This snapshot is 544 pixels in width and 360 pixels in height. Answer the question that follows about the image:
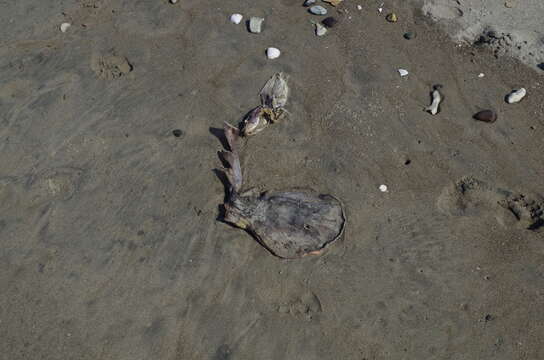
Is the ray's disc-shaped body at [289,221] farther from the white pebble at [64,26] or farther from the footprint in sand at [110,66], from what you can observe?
the white pebble at [64,26]

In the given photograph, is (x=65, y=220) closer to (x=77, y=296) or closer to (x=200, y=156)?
(x=77, y=296)

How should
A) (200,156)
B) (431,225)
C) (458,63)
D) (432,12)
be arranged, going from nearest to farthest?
1. (431,225)
2. (200,156)
3. (458,63)
4. (432,12)

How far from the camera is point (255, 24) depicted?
17.4ft

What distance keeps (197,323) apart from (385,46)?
373cm

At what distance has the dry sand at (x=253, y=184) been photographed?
364cm

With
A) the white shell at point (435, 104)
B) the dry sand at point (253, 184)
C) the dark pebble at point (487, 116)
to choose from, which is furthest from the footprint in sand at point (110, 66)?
the dark pebble at point (487, 116)

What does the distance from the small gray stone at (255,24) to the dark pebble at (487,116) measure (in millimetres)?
2700

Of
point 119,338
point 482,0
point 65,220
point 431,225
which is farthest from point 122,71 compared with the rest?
point 482,0

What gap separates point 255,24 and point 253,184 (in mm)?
2183

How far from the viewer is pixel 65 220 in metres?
4.17

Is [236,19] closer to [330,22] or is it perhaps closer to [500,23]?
[330,22]

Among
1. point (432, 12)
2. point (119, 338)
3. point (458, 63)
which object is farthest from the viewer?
point (432, 12)

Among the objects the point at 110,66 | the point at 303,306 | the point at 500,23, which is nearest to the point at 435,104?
the point at 500,23

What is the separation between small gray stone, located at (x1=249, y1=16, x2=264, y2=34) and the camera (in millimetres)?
5273
